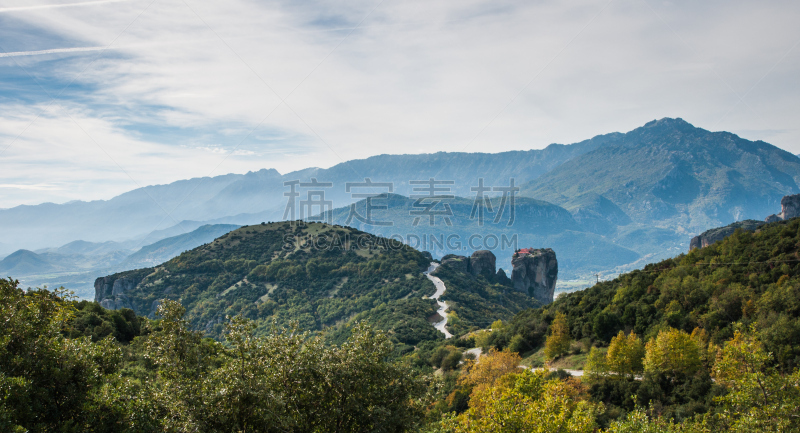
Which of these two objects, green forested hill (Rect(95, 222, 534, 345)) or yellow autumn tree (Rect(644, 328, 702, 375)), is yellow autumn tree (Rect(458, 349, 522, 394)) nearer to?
yellow autumn tree (Rect(644, 328, 702, 375))

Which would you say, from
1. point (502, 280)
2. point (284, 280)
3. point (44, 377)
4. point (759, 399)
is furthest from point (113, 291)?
point (759, 399)

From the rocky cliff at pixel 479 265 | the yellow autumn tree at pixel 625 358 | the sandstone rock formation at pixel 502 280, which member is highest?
the rocky cliff at pixel 479 265

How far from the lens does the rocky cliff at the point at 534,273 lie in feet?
427

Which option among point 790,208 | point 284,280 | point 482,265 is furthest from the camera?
point 482,265

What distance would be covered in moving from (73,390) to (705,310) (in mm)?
48712

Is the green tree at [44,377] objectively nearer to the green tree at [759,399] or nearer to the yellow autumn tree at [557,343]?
the green tree at [759,399]

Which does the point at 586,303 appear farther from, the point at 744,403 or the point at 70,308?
the point at 70,308

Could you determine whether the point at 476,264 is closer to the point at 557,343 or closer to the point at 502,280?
the point at 502,280

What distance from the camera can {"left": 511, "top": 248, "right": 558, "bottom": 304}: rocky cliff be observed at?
130 m

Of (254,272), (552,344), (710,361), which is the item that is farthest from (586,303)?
(254,272)

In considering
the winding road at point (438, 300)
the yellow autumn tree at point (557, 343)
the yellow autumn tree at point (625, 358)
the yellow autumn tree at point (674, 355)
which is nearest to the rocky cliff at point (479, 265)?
the winding road at point (438, 300)

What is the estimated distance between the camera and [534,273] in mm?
131000

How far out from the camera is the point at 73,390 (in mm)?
11172

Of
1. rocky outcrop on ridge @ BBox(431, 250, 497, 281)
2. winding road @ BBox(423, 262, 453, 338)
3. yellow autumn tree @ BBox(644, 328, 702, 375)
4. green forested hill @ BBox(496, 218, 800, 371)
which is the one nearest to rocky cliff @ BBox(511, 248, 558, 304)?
rocky outcrop on ridge @ BBox(431, 250, 497, 281)
